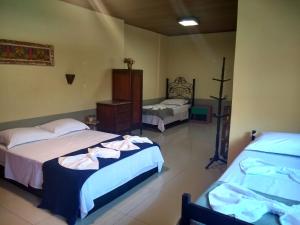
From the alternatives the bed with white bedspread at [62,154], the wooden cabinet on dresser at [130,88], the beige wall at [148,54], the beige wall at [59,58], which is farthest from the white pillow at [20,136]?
the beige wall at [148,54]

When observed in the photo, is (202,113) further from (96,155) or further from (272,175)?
(272,175)

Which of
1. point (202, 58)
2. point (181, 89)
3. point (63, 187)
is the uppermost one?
point (202, 58)

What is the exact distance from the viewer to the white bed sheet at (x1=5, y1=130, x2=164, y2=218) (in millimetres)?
2247

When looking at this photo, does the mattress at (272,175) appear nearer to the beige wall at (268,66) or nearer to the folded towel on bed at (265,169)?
the folded towel on bed at (265,169)

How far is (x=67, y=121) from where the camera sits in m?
3.68

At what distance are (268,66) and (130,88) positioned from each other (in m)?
2.84

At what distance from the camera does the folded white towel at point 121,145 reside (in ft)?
9.45

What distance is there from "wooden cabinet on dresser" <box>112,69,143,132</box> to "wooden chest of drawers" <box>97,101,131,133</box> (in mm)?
269

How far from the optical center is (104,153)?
265cm

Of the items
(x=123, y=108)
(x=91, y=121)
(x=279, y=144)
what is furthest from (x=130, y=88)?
(x=279, y=144)

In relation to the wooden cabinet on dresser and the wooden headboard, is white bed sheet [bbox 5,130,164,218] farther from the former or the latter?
the wooden headboard

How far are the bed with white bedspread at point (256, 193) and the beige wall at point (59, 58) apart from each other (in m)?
3.07

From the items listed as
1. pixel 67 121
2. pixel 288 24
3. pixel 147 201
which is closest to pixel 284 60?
pixel 288 24

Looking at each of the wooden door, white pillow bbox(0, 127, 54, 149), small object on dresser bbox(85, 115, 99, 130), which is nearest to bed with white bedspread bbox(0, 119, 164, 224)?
white pillow bbox(0, 127, 54, 149)
